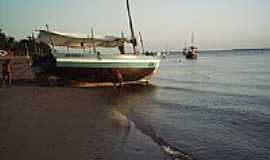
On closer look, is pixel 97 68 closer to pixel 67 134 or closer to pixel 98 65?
pixel 98 65

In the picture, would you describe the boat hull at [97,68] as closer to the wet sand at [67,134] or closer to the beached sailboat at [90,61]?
the beached sailboat at [90,61]

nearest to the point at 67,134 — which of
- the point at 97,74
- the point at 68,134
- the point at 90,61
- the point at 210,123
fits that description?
the point at 68,134

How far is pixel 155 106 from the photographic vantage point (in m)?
17.8

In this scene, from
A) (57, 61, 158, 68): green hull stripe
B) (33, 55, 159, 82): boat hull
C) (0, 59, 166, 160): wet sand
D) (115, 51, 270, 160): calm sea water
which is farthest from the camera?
(33, 55, 159, 82): boat hull

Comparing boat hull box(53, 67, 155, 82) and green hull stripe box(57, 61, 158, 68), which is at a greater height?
green hull stripe box(57, 61, 158, 68)

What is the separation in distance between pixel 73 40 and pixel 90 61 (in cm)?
272

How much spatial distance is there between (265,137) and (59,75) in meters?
16.8

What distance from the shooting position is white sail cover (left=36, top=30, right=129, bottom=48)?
2473cm

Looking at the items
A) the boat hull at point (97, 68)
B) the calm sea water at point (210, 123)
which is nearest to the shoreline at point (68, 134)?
the calm sea water at point (210, 123)

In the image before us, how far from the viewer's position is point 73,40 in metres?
25.2

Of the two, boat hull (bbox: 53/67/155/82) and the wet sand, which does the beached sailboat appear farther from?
the wet sand

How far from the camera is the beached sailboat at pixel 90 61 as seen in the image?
23500 millimetres

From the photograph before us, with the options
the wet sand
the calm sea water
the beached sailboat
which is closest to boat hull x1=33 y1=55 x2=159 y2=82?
the beached sailboat

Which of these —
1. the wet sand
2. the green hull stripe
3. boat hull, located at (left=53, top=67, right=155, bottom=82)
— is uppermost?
the green hull stripe
